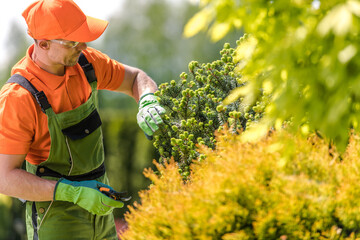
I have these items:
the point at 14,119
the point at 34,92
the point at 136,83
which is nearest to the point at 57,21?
the point at 34,92

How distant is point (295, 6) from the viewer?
144 cm

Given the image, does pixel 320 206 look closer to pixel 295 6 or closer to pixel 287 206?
pixel 287 206

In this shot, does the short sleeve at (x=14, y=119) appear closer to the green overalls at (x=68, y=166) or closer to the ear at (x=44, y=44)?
the green overalls at (x=68, y=166)

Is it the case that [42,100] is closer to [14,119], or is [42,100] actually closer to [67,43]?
[14,119]

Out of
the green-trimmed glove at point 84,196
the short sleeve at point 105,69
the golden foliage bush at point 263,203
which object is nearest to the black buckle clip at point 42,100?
the green-trimmed glove at point 84,196

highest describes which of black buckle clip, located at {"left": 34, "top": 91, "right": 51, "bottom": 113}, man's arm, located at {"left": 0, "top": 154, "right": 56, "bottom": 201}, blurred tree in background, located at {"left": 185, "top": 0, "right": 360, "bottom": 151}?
black buckle clip, located at {"left": 34, "top": 91, "right": 51, "bottom": 113}

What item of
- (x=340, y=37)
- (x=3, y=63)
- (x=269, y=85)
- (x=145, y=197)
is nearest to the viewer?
(x=340, y=37)

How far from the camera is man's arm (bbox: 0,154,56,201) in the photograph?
2.46m

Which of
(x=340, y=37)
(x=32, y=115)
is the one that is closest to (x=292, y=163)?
(x=340, y=37)

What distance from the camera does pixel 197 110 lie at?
2900 mm

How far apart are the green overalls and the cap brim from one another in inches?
12.5

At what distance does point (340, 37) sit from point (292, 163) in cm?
82

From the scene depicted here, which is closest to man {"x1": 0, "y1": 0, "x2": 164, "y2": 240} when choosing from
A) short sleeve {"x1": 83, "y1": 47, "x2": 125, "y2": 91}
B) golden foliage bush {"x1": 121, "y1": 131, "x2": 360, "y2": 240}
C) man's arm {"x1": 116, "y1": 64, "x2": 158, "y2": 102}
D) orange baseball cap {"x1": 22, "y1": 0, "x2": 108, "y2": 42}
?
orange baseball cap {"x1": 22, "y1": 0, "x2": 108, "y2": 42}

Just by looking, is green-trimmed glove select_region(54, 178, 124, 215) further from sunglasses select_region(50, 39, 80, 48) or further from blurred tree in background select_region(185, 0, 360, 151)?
blurred tree in background select_region(185, 0, 360, 151)
